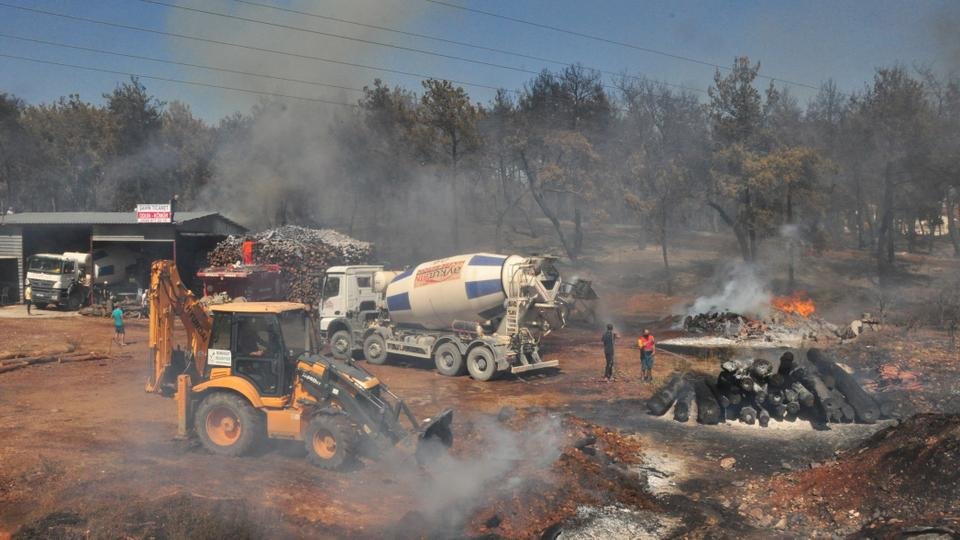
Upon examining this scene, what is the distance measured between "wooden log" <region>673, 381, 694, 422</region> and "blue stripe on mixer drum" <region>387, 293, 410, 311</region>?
8.03 metres

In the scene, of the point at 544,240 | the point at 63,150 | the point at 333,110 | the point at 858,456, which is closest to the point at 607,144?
the point at 544,240

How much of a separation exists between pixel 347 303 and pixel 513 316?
19.2ft

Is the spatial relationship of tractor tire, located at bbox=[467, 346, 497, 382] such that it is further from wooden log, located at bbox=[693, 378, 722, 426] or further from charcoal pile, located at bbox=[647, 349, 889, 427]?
wooden log, located at bbox=[693, 378, 722, 426]

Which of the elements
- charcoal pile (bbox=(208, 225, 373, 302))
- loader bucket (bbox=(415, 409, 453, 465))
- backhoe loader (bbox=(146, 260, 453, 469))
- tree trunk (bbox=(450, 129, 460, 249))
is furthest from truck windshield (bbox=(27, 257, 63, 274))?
loader bucket (bbox=(415, 409, 453, 465))

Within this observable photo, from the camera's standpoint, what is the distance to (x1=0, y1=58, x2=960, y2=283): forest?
32656mm

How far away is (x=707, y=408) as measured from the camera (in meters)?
13.2

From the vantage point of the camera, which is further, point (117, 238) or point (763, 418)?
point (117, 238)

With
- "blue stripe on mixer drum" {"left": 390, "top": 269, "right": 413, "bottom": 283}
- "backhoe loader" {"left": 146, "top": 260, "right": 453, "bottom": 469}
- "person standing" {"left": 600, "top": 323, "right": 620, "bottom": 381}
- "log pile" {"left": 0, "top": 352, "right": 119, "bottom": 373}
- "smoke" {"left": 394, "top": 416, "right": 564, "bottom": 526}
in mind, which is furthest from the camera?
"blue stripe on mixer drum" {"left": 390, "top": 269, "right": 413, "bottom": 283}

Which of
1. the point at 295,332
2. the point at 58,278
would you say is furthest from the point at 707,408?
the point at 58,278

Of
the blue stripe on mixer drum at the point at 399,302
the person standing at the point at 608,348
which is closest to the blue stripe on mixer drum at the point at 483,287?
the blue stripe on mixer drum at the point at 399,302

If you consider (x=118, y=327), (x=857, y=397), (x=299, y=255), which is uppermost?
(x=299, y=255)

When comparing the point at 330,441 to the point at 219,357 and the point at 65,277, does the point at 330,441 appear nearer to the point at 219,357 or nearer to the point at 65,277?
the point at 219,357

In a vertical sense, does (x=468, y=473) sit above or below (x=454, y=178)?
below

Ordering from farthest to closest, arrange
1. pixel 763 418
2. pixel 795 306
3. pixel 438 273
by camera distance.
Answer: pixel 795 306
pixel 438 273
pixel 763 418
